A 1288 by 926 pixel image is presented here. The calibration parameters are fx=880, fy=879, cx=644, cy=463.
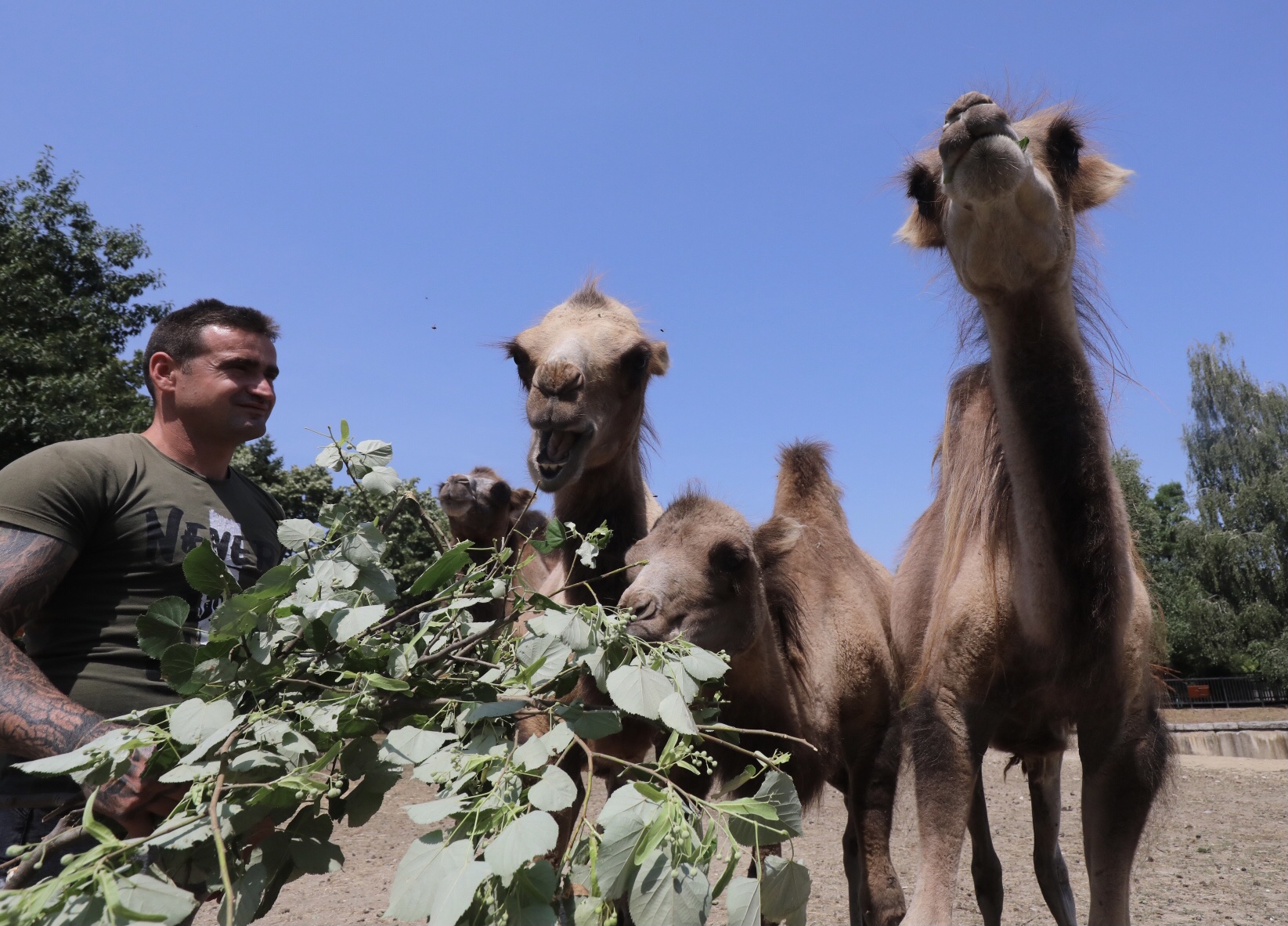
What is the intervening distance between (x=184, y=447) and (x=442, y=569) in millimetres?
1304

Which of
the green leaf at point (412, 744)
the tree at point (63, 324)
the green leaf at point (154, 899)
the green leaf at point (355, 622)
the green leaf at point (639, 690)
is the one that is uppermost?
the tree at point (63, 324)

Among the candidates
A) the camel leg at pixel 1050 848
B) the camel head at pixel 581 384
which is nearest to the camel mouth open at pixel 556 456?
the camel head at pixel 581 384

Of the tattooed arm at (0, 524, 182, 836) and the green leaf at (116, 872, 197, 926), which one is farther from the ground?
the tattooed arm at (0, 524, 182, 836)

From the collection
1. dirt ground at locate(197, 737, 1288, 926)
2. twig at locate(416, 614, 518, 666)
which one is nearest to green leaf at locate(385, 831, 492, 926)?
twig at locate(416, 614, 518, 666)

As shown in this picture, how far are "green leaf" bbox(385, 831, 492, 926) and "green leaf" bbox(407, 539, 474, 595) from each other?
2.83 feet

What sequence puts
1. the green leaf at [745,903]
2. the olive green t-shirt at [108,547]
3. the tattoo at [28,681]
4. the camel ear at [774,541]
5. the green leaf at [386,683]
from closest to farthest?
1. the green leaf at [745,903]
2. the green leaf at [386,683]
3. the tattoo at [28,681]
4. the olive green t-shirt at [108,547]
5. the camel ear at [774,541]

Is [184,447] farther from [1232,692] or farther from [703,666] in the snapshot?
[1232,692]

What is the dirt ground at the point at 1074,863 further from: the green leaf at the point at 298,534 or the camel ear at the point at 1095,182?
the green leaf at the point at 298,534

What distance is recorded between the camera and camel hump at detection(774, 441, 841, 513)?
5320 mm

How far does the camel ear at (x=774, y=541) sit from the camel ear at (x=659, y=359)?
996 millimetres

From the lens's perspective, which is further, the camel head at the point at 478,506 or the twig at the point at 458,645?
the camel head at the point at 478,506

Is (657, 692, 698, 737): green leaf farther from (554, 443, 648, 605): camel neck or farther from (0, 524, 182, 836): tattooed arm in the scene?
(554, 443, 648, 605): camel neck

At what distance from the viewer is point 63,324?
1798 centimetres

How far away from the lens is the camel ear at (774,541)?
4102mm
